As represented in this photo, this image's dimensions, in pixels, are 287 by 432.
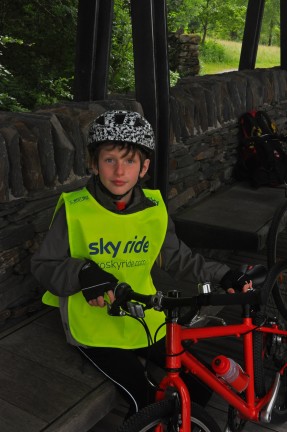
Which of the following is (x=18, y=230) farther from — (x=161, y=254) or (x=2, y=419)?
(x=2, y=419)

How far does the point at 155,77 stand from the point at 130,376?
1.93 metres

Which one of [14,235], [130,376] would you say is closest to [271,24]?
[14,235]

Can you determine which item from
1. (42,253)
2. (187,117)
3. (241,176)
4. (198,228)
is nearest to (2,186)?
(42,253)

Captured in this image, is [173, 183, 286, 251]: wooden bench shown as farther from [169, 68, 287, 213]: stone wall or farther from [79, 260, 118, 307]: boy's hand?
[79, 260, 118, 307]: boy's hand

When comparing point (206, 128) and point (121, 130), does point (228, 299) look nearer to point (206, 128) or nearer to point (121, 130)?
point (121, 130)

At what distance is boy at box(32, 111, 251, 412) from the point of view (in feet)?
6.63

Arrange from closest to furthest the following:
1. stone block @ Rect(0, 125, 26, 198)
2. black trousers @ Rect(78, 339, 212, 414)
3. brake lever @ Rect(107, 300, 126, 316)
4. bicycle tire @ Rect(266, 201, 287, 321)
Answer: brake lever @ Rect(107, 300, 126, 316) → black trousers @ Rect(78, 339, 212, 414) → stone block @ Rect(0, 125, 26, 198) → bicycle tire @ Rect(266, 201, 287, 321)

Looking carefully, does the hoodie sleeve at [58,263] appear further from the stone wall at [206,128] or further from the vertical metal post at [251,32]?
the vertical metal post at [251,32]

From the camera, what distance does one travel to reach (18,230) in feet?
8.19

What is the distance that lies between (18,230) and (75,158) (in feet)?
1.66

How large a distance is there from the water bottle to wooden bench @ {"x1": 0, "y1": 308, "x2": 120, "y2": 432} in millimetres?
408

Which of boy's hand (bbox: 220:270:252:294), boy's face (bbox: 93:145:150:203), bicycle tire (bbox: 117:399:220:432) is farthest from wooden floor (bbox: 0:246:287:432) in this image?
boy's face (bbox: 93:145:150:203)

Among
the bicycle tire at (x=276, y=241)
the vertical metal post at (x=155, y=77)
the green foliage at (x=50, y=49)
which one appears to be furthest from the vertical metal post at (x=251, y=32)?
the bicycle tire at (x=276, y=241)

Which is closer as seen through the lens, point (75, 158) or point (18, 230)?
point (18, 230)
